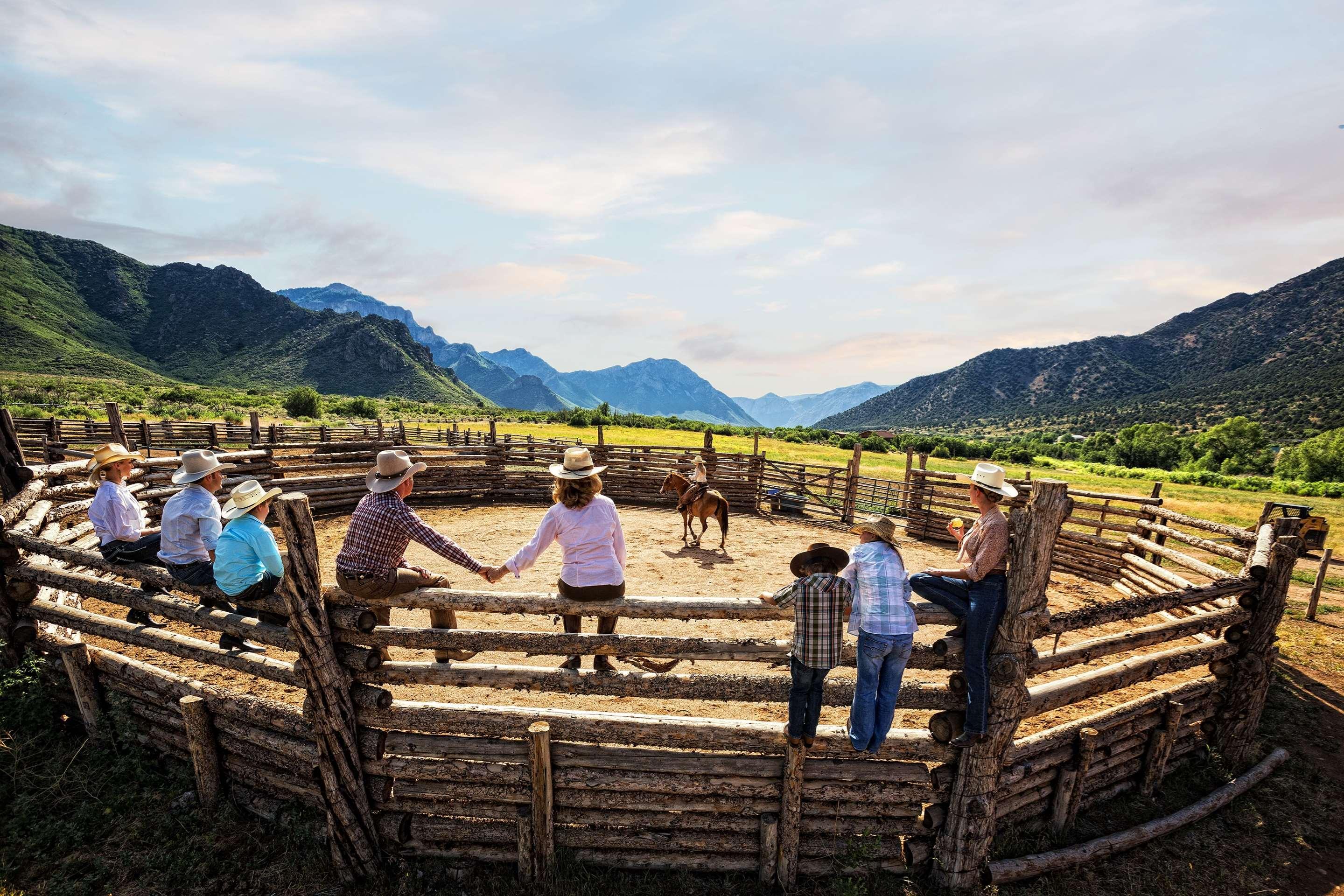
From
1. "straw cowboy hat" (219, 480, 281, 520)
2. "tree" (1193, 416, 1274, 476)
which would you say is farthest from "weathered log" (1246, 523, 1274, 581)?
"tree" (1193, 416, 1274, 476)

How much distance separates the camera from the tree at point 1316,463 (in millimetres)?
41062

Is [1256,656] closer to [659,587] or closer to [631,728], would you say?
[631,728]

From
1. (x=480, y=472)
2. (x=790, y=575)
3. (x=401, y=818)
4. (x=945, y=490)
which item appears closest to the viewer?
(x=401, y=818)

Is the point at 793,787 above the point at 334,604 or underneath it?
underneath

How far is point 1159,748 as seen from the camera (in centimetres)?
521

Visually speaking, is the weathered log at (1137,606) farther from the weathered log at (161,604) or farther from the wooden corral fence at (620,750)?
the weathered log at (161,604)

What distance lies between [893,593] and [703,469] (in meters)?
9.33

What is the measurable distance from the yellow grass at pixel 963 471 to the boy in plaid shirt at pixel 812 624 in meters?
13.6

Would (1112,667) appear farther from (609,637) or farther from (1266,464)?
(1266,464)

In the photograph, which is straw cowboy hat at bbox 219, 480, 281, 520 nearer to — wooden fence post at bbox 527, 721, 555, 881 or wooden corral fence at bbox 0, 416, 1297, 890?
wooden corral fence at bbox 0, 416, 1297, 890

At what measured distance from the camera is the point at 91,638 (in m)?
6.58

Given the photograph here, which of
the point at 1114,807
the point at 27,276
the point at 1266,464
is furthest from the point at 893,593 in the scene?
the point at 27,276

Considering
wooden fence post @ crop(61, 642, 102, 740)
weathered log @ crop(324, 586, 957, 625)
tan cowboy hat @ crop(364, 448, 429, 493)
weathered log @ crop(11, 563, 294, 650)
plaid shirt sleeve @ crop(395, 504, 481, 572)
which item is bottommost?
wooden fence post @ crop(61, 642, 102, 740)

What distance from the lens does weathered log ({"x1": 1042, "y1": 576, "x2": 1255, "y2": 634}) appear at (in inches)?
167
